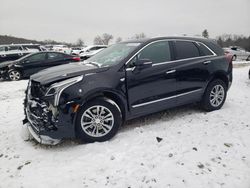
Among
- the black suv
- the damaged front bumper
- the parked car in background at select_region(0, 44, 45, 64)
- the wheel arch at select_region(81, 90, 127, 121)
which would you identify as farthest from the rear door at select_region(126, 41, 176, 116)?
the parked car in background at select_region(0, 44, 45, 64)

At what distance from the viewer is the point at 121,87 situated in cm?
382

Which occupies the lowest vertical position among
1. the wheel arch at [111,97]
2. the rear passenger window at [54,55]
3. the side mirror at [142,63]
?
the wheel arch at [111,97]

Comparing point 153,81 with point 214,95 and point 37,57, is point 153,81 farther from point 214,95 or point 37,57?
point 37,57

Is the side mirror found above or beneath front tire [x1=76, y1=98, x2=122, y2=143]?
above

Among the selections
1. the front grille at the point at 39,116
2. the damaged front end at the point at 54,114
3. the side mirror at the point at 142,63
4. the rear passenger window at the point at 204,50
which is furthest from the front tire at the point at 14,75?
the rear passenger window at the point at 204,50

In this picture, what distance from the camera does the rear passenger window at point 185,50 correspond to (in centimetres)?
460

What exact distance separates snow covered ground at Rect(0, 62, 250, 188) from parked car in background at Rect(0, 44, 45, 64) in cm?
991

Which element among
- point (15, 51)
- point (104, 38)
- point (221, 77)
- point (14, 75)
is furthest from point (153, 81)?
point (104, 38)

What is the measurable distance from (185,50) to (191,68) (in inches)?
15.5

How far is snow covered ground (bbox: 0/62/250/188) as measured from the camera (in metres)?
2.82

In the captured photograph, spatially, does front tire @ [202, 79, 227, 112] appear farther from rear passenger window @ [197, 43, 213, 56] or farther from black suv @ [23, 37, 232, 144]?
rear passenger window @ [197, 43, 213, 56]

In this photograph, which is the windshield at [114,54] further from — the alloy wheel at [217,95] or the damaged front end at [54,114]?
the alloy wheel at [217,95]

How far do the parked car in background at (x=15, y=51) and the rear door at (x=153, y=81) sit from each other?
10831 millimetres

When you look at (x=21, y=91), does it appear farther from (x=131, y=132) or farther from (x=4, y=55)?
(x=4, y=55)
